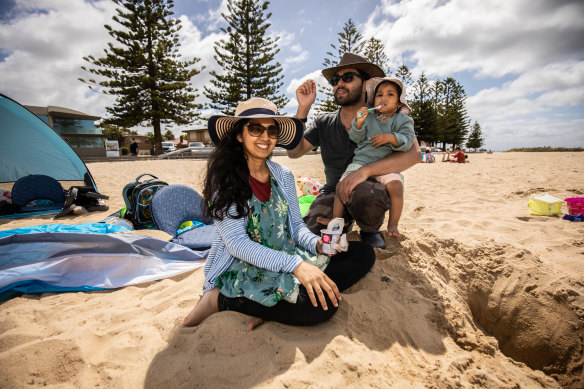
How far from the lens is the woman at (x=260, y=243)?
4.70ft

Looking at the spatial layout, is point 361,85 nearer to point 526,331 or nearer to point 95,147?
point 526,331

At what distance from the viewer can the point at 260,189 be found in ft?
5.73

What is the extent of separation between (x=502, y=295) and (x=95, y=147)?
93.3 ft

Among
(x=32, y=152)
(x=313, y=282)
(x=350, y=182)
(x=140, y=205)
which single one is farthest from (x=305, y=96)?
(x=32, y=152)

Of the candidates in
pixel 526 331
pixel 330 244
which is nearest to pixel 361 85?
pixel 330 244

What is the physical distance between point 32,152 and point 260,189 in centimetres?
668

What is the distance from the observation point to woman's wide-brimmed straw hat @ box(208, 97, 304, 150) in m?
1.67

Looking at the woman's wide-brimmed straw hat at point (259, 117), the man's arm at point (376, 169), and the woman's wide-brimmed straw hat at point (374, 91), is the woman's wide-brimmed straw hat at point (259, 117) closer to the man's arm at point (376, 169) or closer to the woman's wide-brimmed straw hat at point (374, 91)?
the man's arm at point (376, 169)

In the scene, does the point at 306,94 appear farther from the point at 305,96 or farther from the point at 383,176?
the point at 383,176

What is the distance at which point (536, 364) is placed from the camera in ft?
5.65

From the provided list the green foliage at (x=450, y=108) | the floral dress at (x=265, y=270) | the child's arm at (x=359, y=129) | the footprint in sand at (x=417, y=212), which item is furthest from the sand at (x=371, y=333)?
the green foliage at (x=450, y=108)

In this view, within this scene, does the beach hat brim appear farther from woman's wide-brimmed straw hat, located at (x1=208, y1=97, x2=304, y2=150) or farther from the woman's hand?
the woman's hand

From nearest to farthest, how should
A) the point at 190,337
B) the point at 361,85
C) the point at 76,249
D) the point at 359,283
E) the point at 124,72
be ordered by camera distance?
the point at 190,337 < the point at 359,283 < the point at 76,249 < the point at 361,85 < the point at 124,72

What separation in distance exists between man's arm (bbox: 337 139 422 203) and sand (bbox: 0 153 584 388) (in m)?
0.65
